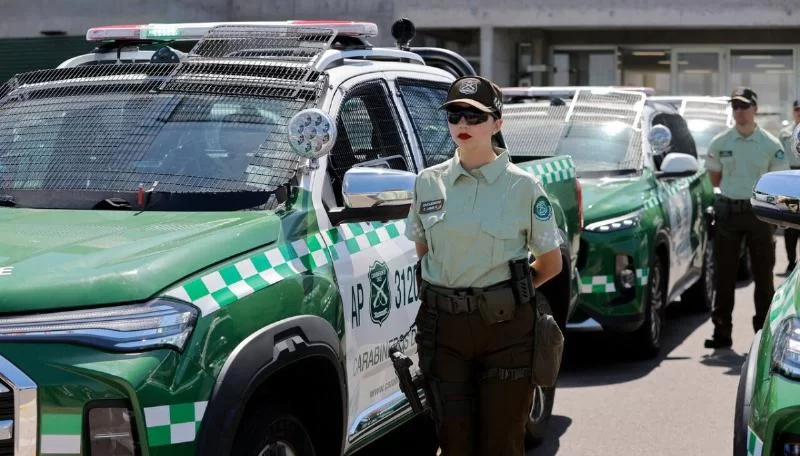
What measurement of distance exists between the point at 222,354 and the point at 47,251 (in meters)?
0.63

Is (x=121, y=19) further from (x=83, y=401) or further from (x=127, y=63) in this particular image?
(x=83, y=401)

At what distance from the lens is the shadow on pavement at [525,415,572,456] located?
661 cm

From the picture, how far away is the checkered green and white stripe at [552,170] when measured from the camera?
6.69 metres

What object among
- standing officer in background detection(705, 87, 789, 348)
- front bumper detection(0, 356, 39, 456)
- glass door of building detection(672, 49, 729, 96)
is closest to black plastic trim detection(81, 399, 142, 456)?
front bumper detection(0, 356, 39, 456)

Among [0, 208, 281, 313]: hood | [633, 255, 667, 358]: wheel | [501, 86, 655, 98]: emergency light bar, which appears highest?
[501, 86, 655, 98]: emergency light bar

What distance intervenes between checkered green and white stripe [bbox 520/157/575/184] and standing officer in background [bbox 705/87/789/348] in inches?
111

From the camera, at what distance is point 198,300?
378 cm

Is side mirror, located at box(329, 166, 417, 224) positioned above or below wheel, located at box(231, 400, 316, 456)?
above

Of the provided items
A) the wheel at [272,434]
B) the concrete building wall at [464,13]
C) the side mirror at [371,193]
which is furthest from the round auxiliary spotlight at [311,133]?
the concrete building wall at [464,13]

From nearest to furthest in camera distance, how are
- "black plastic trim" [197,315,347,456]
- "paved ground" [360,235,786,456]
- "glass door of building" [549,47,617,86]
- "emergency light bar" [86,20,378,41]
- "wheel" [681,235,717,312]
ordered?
"black plastic trim" [197,315,347,456], "emergency light bar" [86,20,378,41], "paved ground" [360,235,786,456], "wheel" [681,235,717,312], "glass door of building" [549,47,617,86]

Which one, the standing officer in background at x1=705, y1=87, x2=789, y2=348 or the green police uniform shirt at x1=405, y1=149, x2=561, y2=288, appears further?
the standing officer in background at x1=705, y1=87, x2=789, y2=348

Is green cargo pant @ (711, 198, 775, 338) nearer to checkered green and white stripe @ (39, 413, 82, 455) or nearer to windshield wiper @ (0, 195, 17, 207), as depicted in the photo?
windshield wiper @ (0, 195, 17, 207)

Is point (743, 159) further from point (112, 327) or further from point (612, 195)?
point (112, 327)

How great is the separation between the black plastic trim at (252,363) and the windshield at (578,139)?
5765 mm
